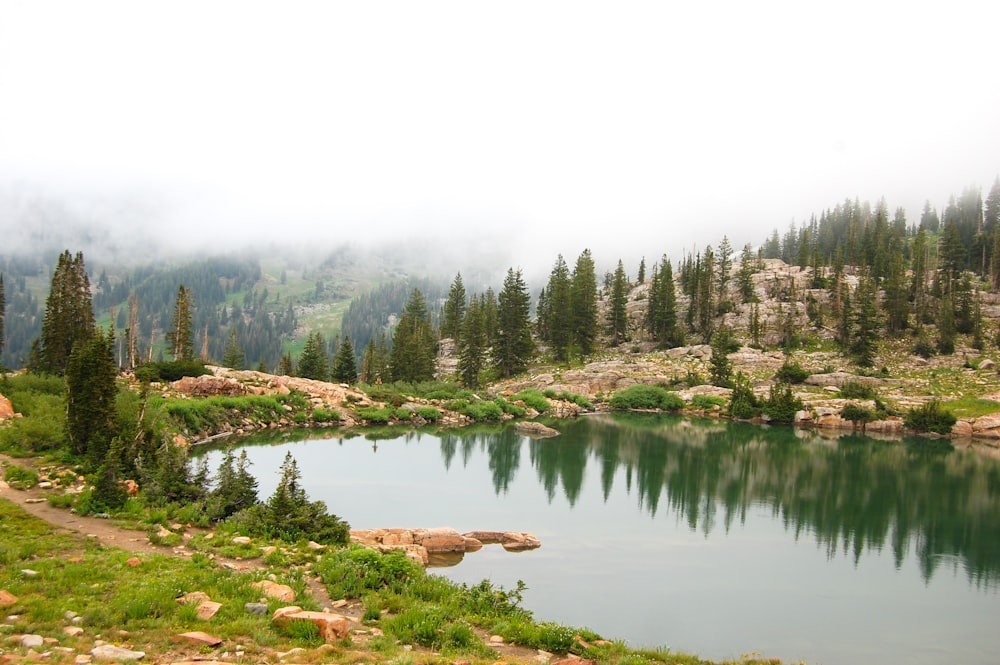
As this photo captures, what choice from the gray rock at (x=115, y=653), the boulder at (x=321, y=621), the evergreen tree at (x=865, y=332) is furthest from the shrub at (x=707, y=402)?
the gray rock at (x=115, y=653)

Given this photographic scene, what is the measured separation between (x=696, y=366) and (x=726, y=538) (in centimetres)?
5739

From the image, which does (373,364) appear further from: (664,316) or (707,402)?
(707,402)

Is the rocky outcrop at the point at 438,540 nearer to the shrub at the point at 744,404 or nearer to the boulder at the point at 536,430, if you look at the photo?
the boulder at the point at 536,430

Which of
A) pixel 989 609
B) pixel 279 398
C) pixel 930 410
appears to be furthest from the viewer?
pixel 930 410

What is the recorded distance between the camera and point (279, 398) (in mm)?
47219

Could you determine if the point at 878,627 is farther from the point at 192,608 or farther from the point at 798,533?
the point at 192,608

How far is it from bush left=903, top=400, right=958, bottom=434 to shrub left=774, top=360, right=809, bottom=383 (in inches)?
561

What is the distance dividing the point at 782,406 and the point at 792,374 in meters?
10.8

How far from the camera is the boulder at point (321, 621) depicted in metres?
8.68

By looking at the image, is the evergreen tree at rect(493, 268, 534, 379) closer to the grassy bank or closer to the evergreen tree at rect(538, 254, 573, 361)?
the evergreen tree at rect(538, 254, 573, 361)

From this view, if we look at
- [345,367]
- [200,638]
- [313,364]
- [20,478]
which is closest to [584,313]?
[345,367]

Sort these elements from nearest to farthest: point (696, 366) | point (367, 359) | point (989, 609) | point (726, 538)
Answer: point (989, 609)
point (726, 538)
point (696, 366)
point (367, 359)

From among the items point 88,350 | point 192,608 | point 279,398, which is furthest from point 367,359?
point 192,608

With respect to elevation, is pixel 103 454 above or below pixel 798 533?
above
